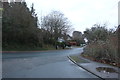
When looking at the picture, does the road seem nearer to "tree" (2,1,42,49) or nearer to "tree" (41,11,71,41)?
"tree" (2,1,42,49)

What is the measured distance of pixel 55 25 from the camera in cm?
6931

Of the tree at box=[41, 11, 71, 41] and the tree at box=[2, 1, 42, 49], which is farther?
the tree at box=[41, 11, 71, 41]

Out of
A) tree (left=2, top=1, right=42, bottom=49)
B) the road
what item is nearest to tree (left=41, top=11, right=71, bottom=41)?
tree (left=2, top=1, right=42, bottom=49)

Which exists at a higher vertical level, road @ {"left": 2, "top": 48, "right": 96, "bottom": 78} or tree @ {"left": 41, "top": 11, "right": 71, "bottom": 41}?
tree @ {"left": 41, "top": 11, "right": 71, "bottom": 41}

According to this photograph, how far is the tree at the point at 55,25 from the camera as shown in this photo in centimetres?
6788

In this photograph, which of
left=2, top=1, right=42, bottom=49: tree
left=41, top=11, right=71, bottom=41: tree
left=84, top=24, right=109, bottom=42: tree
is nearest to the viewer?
left=84, top=24, right=109, bottom=42: tree

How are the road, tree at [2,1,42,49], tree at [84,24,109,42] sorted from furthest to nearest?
tree at [2,1,42,49]
tree at [84,24,109,42]
the road

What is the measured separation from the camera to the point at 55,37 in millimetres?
69125

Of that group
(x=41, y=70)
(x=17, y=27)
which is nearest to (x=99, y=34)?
(x=17, y=27)

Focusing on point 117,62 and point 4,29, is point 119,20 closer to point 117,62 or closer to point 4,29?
point 117,62

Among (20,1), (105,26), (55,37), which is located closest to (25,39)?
(20,1)

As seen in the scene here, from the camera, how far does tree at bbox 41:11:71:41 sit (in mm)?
67875

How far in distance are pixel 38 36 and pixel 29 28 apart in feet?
11.3

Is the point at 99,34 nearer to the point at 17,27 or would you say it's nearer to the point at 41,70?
the point at 17,27
